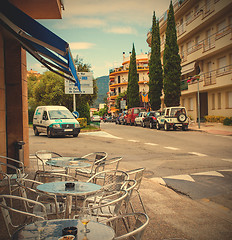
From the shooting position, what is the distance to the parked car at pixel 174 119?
2383 cm

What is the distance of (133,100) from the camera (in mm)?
50438

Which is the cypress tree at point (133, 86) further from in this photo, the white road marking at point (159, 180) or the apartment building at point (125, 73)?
the white road marking at point (159, 180)

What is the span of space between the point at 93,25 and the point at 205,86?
21.5 metres

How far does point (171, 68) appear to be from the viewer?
32.2 metres

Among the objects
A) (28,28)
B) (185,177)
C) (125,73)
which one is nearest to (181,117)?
(185,177)

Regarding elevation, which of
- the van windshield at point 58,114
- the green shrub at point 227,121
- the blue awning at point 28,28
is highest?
the blue awning at point 28,28

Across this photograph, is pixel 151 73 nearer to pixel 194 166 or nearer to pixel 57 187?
pixel 194 166

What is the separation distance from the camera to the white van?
19.0 metres

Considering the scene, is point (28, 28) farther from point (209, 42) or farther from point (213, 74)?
point (209, 42)

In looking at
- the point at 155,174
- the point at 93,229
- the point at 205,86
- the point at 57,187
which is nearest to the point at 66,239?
the point at 93,229

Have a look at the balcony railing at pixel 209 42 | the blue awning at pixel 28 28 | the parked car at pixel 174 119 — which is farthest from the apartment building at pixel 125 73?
the blue awning at pixel 28 28

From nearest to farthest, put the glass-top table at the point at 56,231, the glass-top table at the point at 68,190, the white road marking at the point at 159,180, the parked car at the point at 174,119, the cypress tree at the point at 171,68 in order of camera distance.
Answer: the glass-top table at the point at 56,231 < the glass-top table at the point at 68,190 < the white road marking at the point at 159,180 < the parked car at the point at 174,119 < the cypress tree at the point at 171,68

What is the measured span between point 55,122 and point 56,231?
17176 millimetres

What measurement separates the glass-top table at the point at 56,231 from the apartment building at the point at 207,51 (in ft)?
74.0
